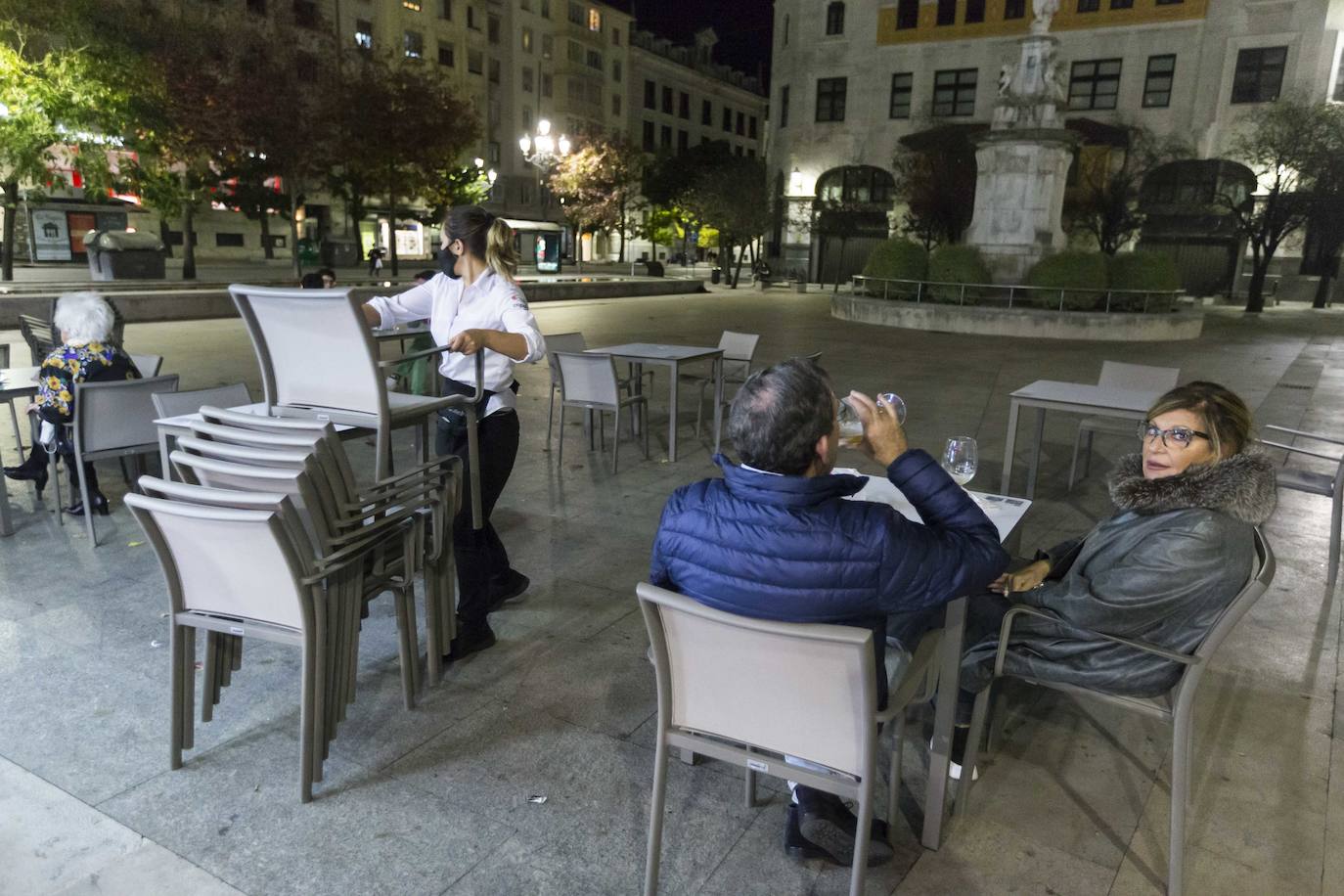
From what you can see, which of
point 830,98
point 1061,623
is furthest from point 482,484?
point 830,98

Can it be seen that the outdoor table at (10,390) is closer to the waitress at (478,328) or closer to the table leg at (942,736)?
the waitress at (478,328)

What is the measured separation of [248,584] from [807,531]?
1.58 meters

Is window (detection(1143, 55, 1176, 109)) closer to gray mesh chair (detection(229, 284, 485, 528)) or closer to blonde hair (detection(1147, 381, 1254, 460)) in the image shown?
blonde hair (detection(1147, 381, 1254, 460))

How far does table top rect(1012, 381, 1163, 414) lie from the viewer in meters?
5.18

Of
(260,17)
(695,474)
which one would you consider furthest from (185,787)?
(260,17)

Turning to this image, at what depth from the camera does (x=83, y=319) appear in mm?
4844

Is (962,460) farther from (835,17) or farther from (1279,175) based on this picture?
(835,17)

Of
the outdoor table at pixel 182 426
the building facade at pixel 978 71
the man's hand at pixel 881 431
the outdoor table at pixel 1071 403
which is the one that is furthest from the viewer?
the building facade at pixel 978 71

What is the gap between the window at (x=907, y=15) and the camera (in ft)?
122

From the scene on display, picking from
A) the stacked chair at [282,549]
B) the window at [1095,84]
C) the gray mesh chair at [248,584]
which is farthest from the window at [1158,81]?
the gray mesh chair at [248,584]

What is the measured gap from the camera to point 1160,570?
7.28ft

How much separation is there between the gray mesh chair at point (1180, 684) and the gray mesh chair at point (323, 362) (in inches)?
77.8

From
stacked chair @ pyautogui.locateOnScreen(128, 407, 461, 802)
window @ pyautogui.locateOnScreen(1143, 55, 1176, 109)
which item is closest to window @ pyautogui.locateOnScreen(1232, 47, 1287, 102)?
window @ pyautogui.locateOnScreen(1143, 55, 1176, 109)

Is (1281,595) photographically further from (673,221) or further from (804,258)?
(673,221)
